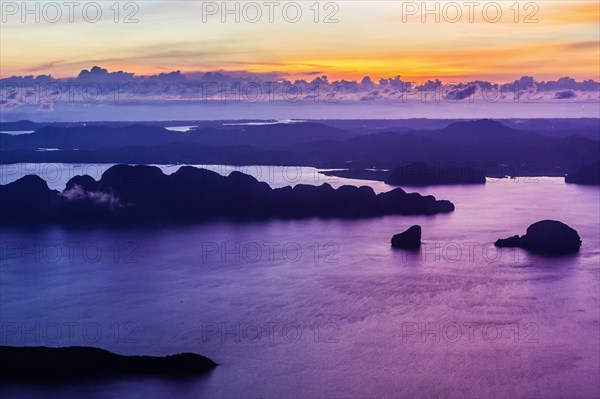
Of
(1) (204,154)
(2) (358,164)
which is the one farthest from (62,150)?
(2) (358,164)

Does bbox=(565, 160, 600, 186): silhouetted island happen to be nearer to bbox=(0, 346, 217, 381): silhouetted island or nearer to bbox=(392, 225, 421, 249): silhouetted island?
bbox=(392, 225, 421, 249): silhouetted island

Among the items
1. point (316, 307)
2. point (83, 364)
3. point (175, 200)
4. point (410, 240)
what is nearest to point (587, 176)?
point (410, 240)

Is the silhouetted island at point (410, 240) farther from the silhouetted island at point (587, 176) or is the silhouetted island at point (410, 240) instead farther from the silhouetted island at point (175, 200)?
the silhouetted island at point (587, 176)

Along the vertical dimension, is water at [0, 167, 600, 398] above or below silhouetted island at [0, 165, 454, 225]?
below

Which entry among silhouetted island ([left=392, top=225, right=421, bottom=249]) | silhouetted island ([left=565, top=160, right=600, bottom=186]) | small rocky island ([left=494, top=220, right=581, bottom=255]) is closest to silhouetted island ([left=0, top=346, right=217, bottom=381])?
silhouetted island ([left=392, top=225, right=421, bottom=249])

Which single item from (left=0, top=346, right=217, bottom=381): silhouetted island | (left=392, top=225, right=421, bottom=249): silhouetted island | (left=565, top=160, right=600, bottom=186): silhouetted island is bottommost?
(left=0, top=346, right=217, bottom=381): silhouetted island

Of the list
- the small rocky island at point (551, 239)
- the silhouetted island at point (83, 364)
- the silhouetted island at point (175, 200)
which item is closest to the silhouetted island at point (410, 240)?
the small rocky island at point (551, 239)
